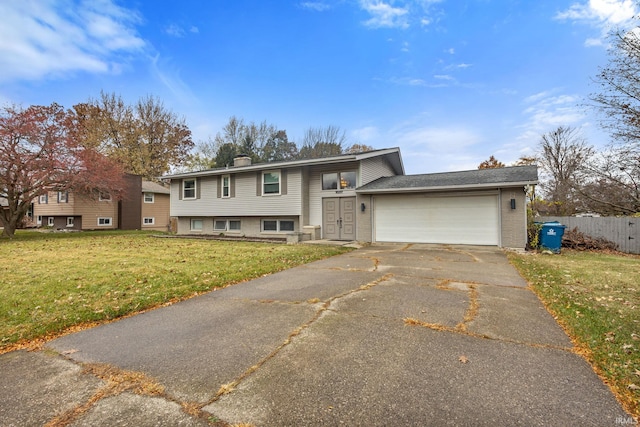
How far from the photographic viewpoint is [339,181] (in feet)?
45.1

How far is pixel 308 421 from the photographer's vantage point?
186 centimetres

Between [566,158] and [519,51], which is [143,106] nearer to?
[519,51]

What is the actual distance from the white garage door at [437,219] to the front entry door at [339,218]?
1.13 meters

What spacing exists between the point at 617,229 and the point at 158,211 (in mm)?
31742

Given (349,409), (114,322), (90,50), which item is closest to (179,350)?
(114,322)

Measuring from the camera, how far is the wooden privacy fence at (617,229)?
460 inches

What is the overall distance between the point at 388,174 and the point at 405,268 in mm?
10298

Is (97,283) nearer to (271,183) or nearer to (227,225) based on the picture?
(271,183)

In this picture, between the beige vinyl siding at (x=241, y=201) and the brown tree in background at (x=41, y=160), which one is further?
the brown tree in background at (x=41, y=160)

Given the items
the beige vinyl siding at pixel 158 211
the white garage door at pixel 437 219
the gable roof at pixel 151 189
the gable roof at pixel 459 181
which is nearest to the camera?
the gable roof at pixel 459 181

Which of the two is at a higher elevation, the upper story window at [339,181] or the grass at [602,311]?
the upper story window at [339,181]

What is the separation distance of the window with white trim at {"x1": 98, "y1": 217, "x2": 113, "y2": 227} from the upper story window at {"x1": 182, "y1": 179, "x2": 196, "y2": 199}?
1125 centimetres

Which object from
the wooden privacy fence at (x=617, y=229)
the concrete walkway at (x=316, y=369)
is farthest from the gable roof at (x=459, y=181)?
the concrete walkway at (x=316, y=369)

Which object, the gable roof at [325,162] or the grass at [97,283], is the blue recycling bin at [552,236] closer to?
the gable roof at [325,162]
